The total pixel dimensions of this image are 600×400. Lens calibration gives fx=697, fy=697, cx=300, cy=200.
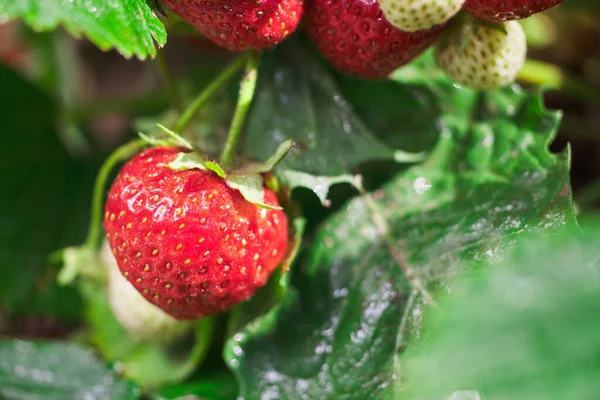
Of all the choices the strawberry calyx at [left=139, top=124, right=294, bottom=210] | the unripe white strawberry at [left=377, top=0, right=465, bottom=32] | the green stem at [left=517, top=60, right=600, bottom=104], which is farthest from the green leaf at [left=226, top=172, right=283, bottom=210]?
the green stem at [left=517, top=60, right=600, bottom=104]

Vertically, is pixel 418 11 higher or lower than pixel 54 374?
higher

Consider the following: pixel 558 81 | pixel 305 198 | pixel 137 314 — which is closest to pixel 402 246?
pixel 305 198

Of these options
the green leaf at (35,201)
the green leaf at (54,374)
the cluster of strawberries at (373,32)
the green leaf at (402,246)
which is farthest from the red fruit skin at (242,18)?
the green leaf at (35,201)

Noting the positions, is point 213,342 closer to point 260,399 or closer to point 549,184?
point 260,399

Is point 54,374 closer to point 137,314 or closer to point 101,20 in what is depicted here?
point 137,314

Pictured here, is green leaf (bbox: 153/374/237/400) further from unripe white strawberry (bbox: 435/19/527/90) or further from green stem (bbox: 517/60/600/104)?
green stem (bbox: 517/60/600/104)
